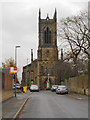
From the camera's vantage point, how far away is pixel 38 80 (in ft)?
332

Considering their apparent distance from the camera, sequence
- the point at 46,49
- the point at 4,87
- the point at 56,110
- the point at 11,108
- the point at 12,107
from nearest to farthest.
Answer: the point at 56,110
the point at 11,108
the point at 12,107
the point at 4,87
the point at 46,49

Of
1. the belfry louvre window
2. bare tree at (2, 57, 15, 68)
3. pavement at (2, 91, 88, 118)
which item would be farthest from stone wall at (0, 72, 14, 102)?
the belfry louvre window

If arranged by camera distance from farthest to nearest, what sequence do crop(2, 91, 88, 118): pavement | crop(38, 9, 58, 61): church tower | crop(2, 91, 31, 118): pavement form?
crop(38, 9, 58, 61): church tower
crop(2, 91, 88, 118): pavement
crop(2, 91, 31, 118): pavement

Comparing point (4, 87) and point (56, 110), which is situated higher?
point (4, 87)

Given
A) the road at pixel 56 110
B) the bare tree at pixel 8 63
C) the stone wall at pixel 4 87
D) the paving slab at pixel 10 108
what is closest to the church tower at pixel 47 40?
the bare tree at pixel 8 63

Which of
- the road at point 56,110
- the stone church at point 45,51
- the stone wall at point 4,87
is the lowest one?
the road at point 56,110

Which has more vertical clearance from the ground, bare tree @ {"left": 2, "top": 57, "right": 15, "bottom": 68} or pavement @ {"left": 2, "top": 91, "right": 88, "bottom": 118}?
bare tree @ {"left": 2, "top": 57, "right": 15, "bottom": 68}

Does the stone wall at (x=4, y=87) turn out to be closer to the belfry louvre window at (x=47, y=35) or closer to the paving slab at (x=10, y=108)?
the paving slab at (x=10, y=108)

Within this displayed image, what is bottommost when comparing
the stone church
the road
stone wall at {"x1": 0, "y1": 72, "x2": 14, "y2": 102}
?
the road

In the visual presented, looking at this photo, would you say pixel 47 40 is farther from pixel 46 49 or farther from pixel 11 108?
pixel 11 108

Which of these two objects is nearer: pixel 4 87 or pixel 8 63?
pixel 4 87

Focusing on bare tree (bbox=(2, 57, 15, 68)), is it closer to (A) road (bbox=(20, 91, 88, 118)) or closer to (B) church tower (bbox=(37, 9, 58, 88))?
(B) church tower (bbox=(37, 9, 58, 88))

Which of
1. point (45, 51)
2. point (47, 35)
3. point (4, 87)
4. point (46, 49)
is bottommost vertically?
point (4, 87)

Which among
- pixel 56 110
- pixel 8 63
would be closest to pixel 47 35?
pixel 8 63
